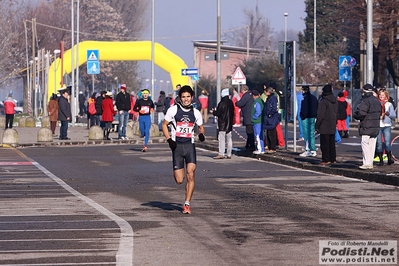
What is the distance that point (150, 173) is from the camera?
2250 centimetres

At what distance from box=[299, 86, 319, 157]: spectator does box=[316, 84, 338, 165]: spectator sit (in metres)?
2.21

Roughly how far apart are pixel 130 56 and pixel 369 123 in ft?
148

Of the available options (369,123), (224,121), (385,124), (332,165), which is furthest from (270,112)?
(369,123)

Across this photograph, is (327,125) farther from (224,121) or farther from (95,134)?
(95,134)

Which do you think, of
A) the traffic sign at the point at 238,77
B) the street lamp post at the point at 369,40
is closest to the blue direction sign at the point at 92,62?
the traffic sign at the point at 238,77

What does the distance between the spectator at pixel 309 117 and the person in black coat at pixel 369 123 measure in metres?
4.43

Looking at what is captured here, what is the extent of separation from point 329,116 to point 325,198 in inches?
272

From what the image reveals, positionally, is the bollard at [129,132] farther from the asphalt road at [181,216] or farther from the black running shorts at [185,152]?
the black running shorts at [185,152]

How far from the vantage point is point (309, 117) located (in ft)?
84.1

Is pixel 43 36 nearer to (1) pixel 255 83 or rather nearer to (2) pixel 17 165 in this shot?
(1) pixel 255 83

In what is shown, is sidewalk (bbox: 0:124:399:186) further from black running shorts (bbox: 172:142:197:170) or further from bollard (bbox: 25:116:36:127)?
bollard (bbox: 25:116:36:127)

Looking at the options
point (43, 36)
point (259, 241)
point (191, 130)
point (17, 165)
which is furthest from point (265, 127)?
point (43, 36)

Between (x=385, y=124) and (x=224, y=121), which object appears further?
(x=224, y=121)

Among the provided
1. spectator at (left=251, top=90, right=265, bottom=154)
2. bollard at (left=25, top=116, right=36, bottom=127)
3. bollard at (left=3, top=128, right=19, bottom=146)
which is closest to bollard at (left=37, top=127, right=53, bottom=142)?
bollard at (left=3, top=128, right=19, bottom=146)
